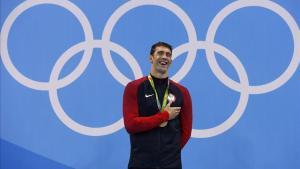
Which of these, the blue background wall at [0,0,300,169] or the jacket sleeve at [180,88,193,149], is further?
the blue background wall at [0,0,300,169]

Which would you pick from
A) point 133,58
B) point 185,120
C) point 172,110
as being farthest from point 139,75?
point 172,110

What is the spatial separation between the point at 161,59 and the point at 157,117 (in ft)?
1.36

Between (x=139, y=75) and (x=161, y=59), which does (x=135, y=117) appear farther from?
(x=139, y=75)

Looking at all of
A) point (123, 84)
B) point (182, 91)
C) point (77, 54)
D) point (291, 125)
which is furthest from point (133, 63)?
point (291, 125)

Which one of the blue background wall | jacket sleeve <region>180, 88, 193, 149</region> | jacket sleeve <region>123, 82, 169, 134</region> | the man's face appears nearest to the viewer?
jacket sleeve <region>123, 82, 169, 134</region>

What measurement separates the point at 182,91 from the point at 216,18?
140cm

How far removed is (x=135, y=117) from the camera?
2.94 metres

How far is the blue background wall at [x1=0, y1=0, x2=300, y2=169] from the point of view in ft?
13.9

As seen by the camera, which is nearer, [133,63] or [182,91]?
[182,91]

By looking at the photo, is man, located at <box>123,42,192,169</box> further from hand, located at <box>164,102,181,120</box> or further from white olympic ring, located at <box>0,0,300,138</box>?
white olympic ring, located at <box>0,0,300,138</box>

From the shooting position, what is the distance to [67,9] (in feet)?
14.7

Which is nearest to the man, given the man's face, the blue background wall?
the man's face

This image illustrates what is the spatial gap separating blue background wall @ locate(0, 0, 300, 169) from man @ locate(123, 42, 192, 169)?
1191 millimetres

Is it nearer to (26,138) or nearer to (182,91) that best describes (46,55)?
(26,138)
